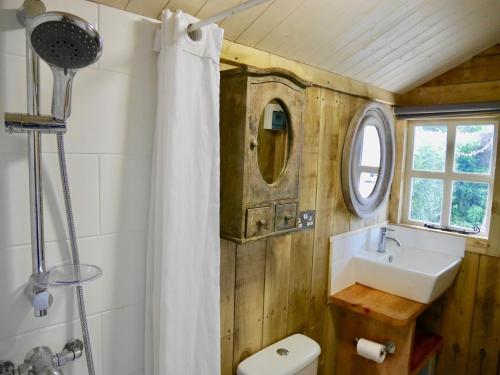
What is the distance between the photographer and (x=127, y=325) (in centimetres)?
108

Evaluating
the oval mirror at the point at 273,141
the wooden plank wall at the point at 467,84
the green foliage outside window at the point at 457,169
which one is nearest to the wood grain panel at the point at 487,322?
the green foliage outside window at the point at 457,169

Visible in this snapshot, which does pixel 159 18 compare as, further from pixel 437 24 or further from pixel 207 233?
pixel 437 24

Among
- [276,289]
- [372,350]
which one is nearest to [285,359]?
[276,289]

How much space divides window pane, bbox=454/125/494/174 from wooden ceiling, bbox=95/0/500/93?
→ 0.43 metres

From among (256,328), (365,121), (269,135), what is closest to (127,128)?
(269,135)

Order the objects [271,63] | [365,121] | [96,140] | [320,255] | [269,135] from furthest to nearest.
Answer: [365,121] → [320,255] → [271,63] → [269,135] → [96,140]

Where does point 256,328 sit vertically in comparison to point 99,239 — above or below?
below

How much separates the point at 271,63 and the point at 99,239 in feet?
3.10

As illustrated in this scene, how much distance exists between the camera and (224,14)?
89 cm

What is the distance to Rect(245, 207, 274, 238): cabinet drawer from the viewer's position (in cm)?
119

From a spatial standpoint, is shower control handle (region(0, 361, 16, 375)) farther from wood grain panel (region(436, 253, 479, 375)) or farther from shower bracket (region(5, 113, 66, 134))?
wood grain panel (region(436, 253, 479, 375))

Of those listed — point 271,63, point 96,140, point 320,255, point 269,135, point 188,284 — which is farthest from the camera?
point 320,255

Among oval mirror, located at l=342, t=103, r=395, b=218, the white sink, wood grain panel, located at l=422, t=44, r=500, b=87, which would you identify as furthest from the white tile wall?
wood grain panel, located at l=422, t=44, r=500, b=87

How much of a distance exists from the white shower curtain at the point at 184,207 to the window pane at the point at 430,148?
1805 mm
